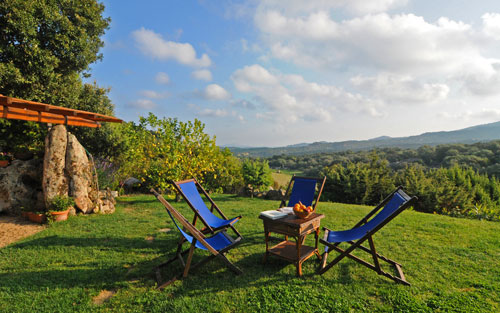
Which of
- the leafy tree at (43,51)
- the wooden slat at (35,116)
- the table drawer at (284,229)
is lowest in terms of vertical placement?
the table drawer at (284,229)

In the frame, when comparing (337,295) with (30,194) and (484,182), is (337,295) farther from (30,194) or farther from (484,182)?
(484,182)

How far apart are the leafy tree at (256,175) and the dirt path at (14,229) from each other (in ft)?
24.1

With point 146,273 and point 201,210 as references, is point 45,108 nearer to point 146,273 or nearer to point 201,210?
point 201,210

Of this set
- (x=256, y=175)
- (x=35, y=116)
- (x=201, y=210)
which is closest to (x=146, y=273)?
(x=201, y=210)

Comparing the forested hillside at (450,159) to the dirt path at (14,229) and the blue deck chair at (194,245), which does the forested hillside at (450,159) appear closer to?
the blue deck chair at (194,245)

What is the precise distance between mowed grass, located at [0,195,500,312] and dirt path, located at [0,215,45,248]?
0.36m

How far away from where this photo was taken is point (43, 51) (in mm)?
7234

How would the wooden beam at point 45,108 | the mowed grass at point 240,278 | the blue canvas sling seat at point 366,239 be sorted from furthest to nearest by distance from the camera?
the wooden beam at point 45,108 < the blue canvas sling seat at point 366,239 < the mowed grass at point 240,278

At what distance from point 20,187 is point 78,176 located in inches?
58.5

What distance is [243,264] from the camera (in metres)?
3.74

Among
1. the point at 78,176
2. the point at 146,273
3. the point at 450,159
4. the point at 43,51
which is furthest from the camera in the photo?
the point at 450,159

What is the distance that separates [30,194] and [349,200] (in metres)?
11.6

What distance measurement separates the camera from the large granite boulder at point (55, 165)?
19.5ft

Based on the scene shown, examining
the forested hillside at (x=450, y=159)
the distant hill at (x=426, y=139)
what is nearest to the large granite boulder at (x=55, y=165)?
the forested hillside at (x=450, y=159)
